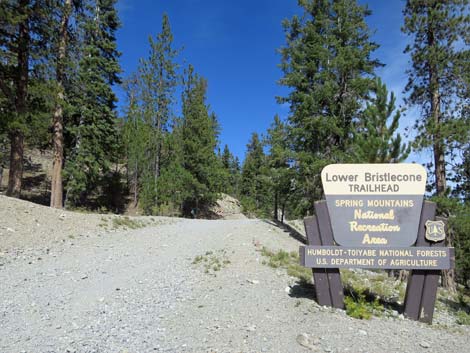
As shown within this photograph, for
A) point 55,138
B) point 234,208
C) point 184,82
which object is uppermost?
point 184,82

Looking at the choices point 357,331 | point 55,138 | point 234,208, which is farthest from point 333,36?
point 234,208

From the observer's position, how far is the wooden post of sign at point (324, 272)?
5.35 m

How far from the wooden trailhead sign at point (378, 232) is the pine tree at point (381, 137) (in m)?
1.61

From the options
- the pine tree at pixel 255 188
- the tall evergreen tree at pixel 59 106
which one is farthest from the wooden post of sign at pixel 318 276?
the pine tree at pixel 255 188

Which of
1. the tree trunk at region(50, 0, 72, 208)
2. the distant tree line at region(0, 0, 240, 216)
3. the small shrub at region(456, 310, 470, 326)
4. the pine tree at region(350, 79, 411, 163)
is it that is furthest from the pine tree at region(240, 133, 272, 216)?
the small shrub at region(456, 310, 470, 326)

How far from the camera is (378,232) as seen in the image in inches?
210

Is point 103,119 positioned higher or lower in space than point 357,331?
higher

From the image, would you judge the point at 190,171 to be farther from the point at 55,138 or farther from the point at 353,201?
the point at 353,201

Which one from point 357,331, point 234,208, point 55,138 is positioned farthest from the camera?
point 234,208

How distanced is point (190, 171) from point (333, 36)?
58.0 feet

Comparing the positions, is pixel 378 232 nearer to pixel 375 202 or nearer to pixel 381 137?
pixel 375 202

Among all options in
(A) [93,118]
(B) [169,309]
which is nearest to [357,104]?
(B) [169,309]

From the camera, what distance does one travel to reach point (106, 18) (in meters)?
22.1

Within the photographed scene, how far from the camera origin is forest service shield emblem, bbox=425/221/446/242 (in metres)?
5.11
